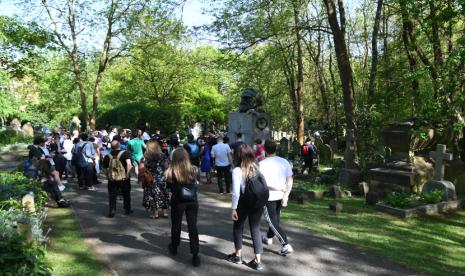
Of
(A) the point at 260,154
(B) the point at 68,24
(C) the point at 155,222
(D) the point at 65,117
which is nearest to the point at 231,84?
(D) the point at 65,117

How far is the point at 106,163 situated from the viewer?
9.49 m

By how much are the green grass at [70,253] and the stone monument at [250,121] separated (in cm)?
1056

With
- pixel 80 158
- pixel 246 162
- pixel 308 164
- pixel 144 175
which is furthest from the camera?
pixel 308 164

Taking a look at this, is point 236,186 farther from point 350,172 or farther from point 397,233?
point 350,172

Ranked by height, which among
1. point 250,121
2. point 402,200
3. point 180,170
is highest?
point 250,121

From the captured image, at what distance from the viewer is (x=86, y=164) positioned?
40.7 feet

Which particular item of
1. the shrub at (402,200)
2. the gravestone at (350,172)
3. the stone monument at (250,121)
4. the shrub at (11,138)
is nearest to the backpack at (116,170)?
the shrub at (402,200)

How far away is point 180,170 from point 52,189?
5.17 metres

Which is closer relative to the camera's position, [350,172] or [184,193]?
[184,193]

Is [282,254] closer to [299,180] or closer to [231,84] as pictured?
[299,180]

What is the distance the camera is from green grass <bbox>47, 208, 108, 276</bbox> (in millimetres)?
5836

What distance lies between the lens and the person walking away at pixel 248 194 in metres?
5.79

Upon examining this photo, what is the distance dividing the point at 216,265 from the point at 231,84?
45240mm

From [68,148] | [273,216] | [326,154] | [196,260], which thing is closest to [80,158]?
[68,148]
